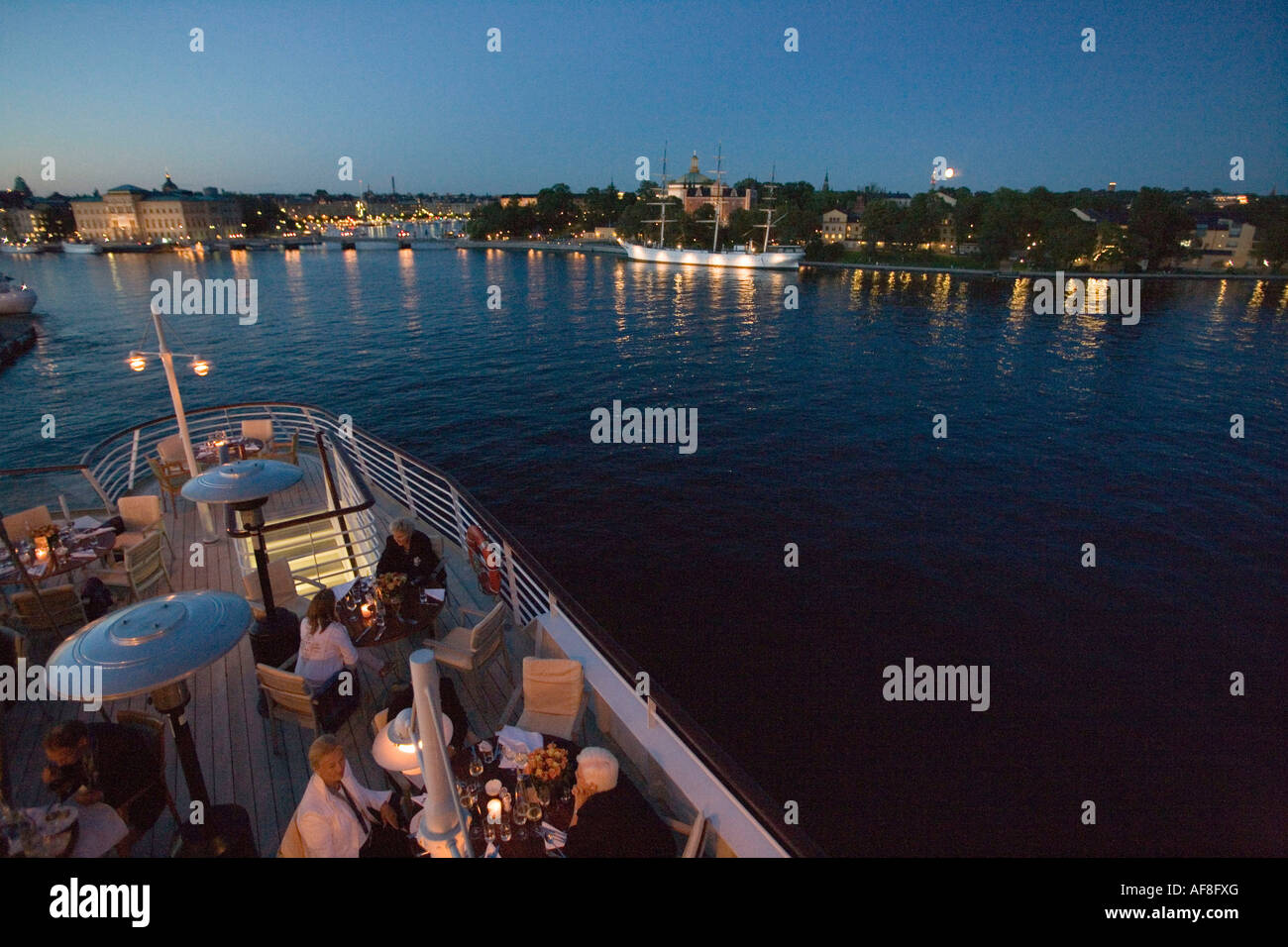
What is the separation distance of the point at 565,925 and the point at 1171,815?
997 centimetres

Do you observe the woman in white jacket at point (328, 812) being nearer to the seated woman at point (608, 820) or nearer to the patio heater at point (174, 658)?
the patio heater at point (174, 658)

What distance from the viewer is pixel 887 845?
7.55 m

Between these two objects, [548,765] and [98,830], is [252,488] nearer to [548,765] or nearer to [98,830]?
[98,830]

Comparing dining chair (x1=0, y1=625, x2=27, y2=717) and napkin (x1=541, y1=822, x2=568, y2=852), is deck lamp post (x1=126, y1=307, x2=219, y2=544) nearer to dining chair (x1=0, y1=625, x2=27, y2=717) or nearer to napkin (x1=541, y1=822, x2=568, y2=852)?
dining chair (x1=0, y1=625, x2=27, y2=717)

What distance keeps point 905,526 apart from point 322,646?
13.8 m

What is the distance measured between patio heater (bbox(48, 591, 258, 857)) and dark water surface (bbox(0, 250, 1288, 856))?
22.3ft

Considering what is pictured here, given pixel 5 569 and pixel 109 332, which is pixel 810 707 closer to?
pixel 5 569

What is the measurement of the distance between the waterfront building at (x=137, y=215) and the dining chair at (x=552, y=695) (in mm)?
173370

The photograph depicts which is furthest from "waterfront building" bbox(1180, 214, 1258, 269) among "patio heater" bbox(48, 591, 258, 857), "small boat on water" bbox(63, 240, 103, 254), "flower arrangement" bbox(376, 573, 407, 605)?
"small boat on water" bbox(63, 240, 103, 254)

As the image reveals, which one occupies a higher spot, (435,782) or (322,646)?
(435,782)

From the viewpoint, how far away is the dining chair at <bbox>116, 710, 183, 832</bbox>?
393cm

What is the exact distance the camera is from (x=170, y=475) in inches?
392

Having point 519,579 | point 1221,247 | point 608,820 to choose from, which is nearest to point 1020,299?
point 1221,247

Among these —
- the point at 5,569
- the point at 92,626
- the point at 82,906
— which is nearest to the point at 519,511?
the point at 5,569
